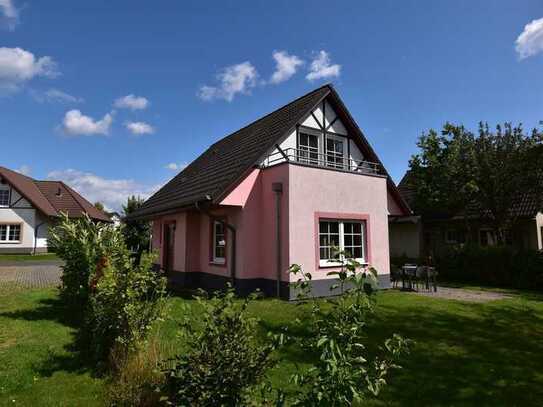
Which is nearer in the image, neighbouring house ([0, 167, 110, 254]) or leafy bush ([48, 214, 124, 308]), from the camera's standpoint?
leafy bush ([48, 214, 124, 308])

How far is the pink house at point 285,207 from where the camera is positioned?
11.5 m

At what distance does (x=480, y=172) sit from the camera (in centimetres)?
1888

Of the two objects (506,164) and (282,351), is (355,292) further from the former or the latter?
(506,164)

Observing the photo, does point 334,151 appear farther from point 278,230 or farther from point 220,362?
point 220,362

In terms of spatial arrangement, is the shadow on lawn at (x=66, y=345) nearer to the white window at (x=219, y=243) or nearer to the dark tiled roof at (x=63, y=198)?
the white window at (x=219, y=243)

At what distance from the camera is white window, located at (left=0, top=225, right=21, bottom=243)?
33.6 m

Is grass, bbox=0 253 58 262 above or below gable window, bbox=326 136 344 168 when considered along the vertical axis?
below

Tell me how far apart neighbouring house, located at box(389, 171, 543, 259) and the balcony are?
5.63 metres

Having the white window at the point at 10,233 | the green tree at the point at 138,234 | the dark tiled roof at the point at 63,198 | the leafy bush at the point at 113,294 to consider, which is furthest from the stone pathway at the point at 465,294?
the dark tiled roof at the point at 63,198

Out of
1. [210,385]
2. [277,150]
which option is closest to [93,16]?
[277,150]

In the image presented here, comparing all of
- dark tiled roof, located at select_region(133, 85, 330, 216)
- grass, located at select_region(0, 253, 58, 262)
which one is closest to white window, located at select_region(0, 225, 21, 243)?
grass, located at select_region(0, 253, 58, 262)

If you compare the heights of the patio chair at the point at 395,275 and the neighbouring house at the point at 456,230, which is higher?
the neighbouring house at the point at 456,230

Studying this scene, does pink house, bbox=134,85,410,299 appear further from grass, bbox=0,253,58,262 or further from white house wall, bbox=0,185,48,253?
white house wall, bbox=0,185,48,253

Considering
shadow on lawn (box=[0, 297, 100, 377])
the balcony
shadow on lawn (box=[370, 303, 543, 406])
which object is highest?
the balcony
